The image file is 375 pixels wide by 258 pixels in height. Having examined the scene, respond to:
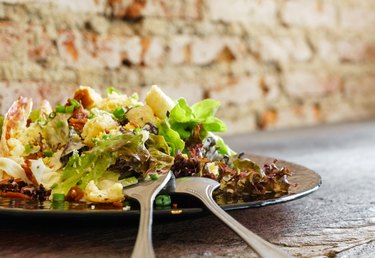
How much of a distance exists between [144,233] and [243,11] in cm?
184

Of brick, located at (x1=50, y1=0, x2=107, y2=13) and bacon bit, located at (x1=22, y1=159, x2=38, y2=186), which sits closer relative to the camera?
bacon bit, located at (x1=22, y1=159, x2=38, y2=186)

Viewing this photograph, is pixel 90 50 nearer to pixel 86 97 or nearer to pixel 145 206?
pixel 86 97

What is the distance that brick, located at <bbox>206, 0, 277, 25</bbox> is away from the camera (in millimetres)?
2291

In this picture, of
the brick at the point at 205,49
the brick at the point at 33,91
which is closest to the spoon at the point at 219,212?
the brick at the point at 33,91

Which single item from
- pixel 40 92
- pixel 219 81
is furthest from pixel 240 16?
pixel 40 92

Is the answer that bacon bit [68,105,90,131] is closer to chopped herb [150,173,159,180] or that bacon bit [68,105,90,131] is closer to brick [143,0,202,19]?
chopped herb [150,173,159,180]

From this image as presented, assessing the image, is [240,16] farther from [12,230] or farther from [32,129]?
[12,230]

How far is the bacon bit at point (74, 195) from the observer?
83 centimetres

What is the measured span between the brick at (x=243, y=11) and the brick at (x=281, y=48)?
74mm

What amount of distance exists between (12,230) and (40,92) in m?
0.90

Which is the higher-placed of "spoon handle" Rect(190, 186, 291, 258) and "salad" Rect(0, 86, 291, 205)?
"salad" Rect(0, 86, 291, 205)

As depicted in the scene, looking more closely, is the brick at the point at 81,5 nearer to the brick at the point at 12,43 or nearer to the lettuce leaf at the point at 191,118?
the brick at the point at 12,43

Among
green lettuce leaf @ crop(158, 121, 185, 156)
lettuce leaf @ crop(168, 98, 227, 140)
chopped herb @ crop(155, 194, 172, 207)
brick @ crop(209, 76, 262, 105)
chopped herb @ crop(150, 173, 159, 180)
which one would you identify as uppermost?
brick @ crop(209, 76, 262, 105)

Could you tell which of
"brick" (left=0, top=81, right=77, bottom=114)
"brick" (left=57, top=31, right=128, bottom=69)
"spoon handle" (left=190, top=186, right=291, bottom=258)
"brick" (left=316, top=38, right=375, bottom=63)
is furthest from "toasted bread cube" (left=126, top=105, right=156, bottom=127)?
"brick" (left=316, top=38, right=375, bottom=63)
